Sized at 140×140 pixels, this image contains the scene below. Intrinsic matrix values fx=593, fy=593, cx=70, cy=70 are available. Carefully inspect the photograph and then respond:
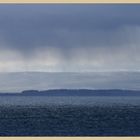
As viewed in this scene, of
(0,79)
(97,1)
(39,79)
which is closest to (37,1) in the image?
(97,1)

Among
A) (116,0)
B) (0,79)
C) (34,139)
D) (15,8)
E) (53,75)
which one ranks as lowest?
(53,75)

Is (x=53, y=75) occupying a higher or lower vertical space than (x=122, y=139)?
lower

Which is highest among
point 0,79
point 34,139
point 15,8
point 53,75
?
point 34,139

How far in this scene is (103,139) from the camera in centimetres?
2162

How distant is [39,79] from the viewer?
15912 centimetres

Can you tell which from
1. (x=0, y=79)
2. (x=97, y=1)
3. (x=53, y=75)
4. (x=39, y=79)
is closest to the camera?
(x=97, y=1)

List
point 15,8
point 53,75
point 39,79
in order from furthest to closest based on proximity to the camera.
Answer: point 53,75
point 39,79
point 15,8

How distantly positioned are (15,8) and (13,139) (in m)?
126

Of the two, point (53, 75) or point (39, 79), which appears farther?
point (53, 75)

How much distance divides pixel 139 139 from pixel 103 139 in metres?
1.30

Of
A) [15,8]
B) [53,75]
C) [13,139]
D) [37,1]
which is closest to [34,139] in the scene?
[13,139]

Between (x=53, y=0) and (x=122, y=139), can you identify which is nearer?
(x=122, y=139)

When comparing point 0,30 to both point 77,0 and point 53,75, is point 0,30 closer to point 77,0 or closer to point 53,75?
point 53,75

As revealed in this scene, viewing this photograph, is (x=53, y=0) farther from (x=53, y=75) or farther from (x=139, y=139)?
(x=53, y=75)
